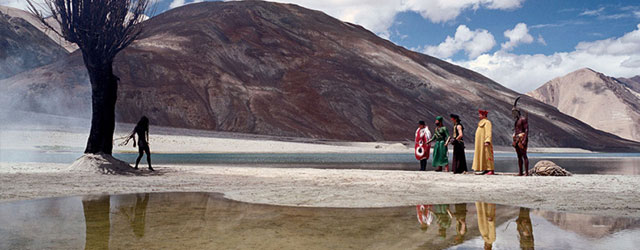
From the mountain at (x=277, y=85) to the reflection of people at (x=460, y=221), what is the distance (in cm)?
6508

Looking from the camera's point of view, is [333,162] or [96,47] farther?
[333,162]

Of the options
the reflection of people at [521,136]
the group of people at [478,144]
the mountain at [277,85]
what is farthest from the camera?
the mountain at [277,85]

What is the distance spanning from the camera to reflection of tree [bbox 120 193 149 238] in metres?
5.94

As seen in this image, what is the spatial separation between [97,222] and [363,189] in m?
5.57

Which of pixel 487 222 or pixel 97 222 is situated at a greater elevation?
pixel 487 222

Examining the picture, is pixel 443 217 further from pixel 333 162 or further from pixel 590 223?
pixel 333 162

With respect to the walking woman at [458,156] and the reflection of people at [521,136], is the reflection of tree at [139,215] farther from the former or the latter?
the reflection of people at [521,136]

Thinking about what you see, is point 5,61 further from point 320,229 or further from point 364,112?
point 320,229

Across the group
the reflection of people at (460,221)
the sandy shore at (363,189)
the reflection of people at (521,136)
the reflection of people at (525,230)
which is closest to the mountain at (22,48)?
the sandy shore at (363,189)

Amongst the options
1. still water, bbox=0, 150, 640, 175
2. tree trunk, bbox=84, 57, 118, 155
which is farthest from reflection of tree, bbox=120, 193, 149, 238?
still water, bbox=0, 150, 640, 175

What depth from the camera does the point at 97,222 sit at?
6461mm

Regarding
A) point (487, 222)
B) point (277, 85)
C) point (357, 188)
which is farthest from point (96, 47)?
point (277, 85)

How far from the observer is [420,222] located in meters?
6.50

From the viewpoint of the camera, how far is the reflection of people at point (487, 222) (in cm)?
534
